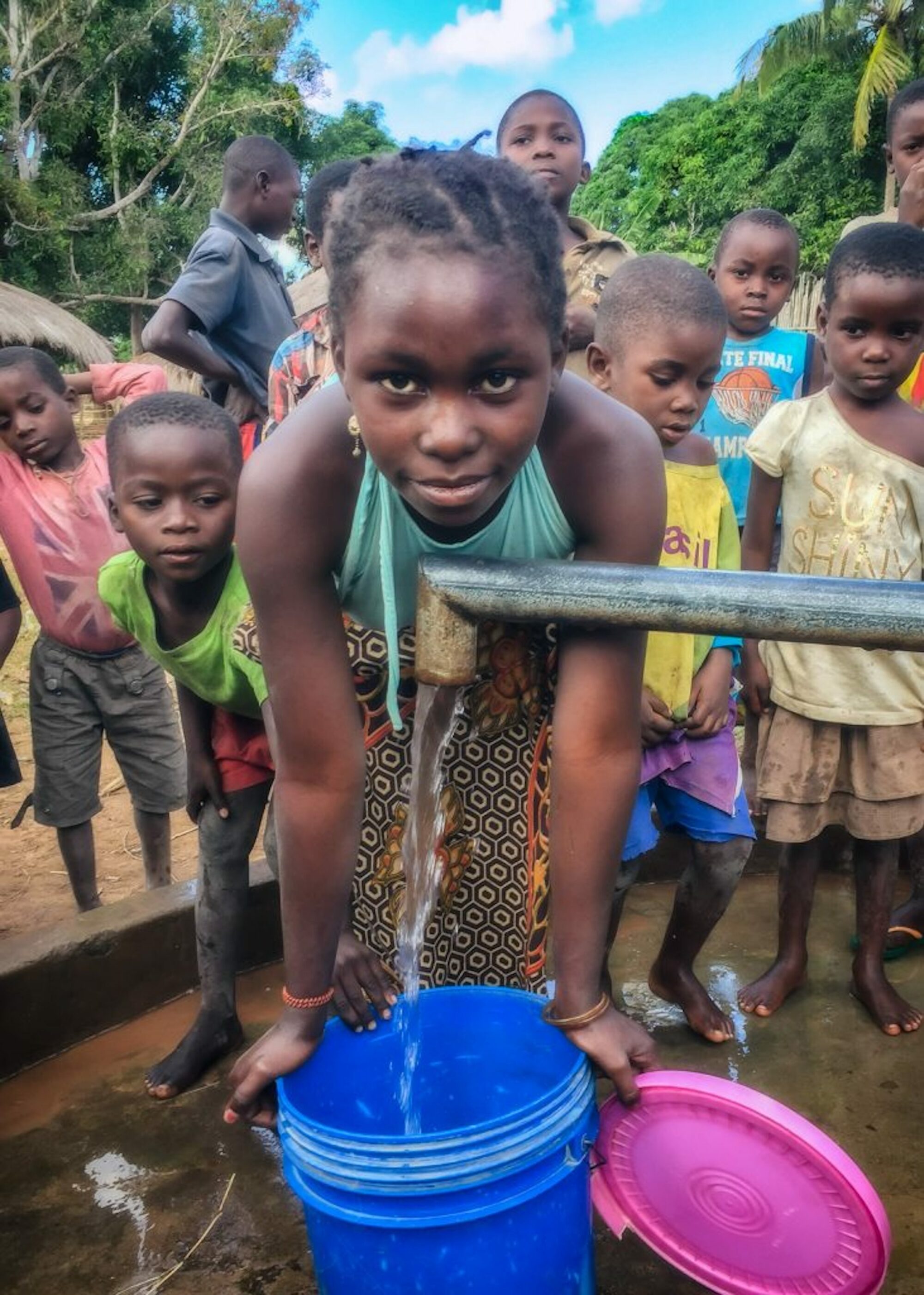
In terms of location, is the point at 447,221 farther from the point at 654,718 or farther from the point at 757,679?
the point at 757,679

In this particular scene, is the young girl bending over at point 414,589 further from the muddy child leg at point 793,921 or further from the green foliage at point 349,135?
the green foliage at point 349,135

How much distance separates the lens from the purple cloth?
210 centimetres

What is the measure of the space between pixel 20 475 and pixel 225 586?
1.08 metres

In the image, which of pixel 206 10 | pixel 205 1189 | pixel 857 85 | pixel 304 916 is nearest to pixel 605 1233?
pixel 205 1189

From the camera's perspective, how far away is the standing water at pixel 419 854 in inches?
58.2

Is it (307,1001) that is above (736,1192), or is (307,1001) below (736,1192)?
above

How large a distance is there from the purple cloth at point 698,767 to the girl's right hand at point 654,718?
0.05 metres

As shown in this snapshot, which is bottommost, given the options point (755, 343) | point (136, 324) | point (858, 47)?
point (755, 343)

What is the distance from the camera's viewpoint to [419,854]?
159 centimetres

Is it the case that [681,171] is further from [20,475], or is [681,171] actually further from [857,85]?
[20,475]

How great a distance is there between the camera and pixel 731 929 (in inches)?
106

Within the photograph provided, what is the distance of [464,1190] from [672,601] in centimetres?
66

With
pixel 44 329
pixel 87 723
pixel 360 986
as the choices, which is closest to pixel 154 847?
pixel 87 723

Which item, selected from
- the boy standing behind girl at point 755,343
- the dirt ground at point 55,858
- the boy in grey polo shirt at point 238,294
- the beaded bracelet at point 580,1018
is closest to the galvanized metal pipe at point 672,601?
the beaded bracelet at point 580,1018
